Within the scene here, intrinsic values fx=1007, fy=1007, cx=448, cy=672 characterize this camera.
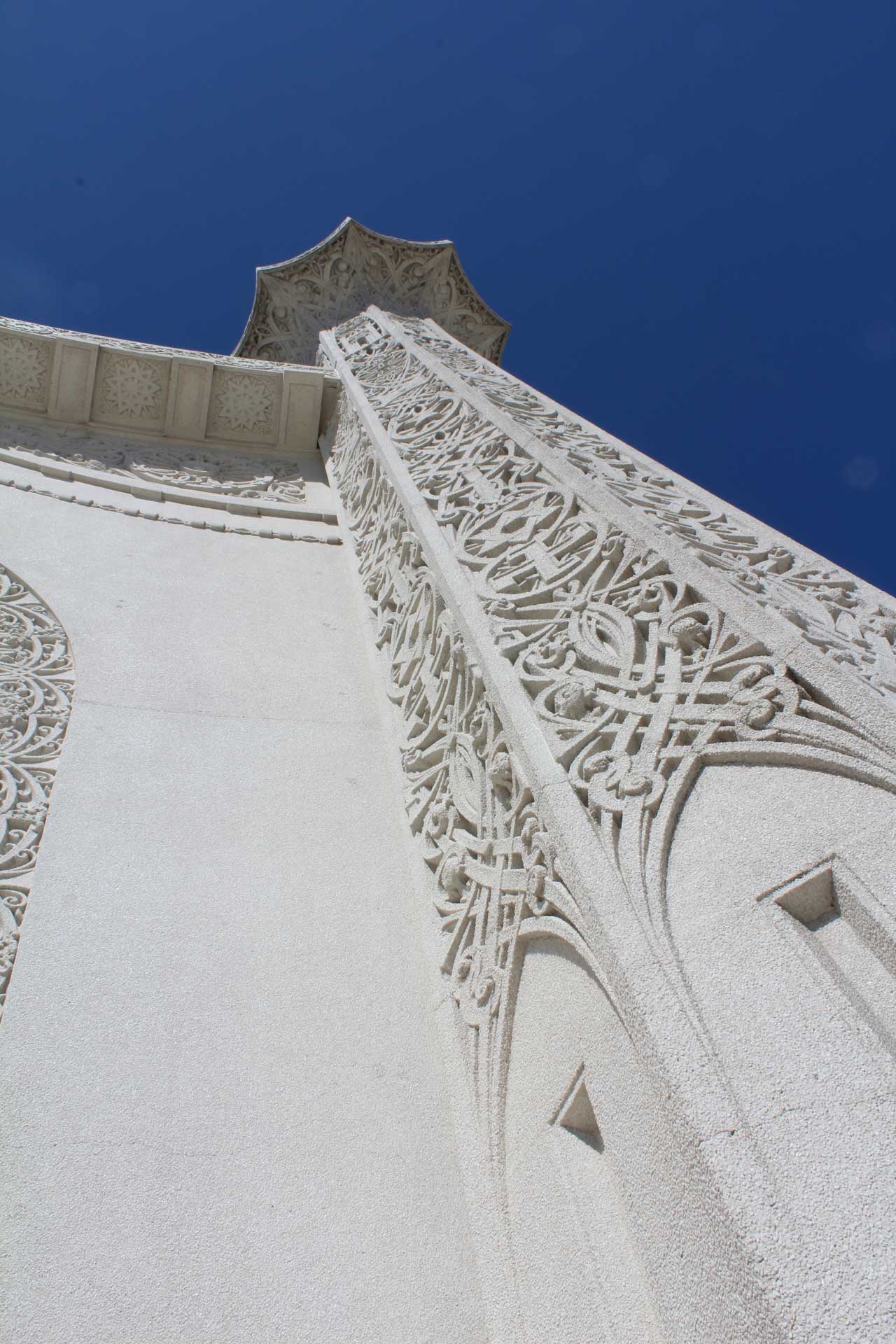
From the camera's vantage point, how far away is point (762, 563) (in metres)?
3.27

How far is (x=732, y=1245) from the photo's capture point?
1475 millimetres

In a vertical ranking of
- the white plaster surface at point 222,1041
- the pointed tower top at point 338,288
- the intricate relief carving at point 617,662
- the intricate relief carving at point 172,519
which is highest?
the pointed tower top at point 338,288

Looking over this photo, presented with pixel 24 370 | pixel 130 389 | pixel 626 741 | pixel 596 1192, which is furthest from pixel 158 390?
pixel 596 1192

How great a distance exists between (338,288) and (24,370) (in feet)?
11.4

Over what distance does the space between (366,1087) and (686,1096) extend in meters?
1.29

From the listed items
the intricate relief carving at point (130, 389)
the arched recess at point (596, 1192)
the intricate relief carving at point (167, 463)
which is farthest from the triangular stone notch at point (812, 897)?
the intricate relief carving at point (130, 389)

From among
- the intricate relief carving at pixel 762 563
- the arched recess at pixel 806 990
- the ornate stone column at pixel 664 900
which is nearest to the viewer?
the arched recess at pixel 806 990

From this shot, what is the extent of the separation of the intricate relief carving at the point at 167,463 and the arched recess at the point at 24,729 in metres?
2.06

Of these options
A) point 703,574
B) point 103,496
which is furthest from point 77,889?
point 103,496

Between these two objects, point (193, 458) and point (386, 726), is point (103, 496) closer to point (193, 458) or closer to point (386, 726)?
point (193, 458)

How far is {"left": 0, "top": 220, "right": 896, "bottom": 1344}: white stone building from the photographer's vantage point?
170cm

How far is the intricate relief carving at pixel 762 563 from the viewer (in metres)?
2.54

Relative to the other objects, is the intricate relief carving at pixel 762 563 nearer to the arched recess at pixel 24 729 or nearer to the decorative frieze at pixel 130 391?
the arched recess at pixel 24 729

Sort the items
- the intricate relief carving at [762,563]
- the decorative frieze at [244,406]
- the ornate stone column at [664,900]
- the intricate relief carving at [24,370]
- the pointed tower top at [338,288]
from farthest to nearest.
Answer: the pointed tower top at [338,288] → the decorative frieze at [244,406] → the intricate relief carving at [24,370] → the intricate relief carving at [762,563] → the ornate stone column at [664,900]
